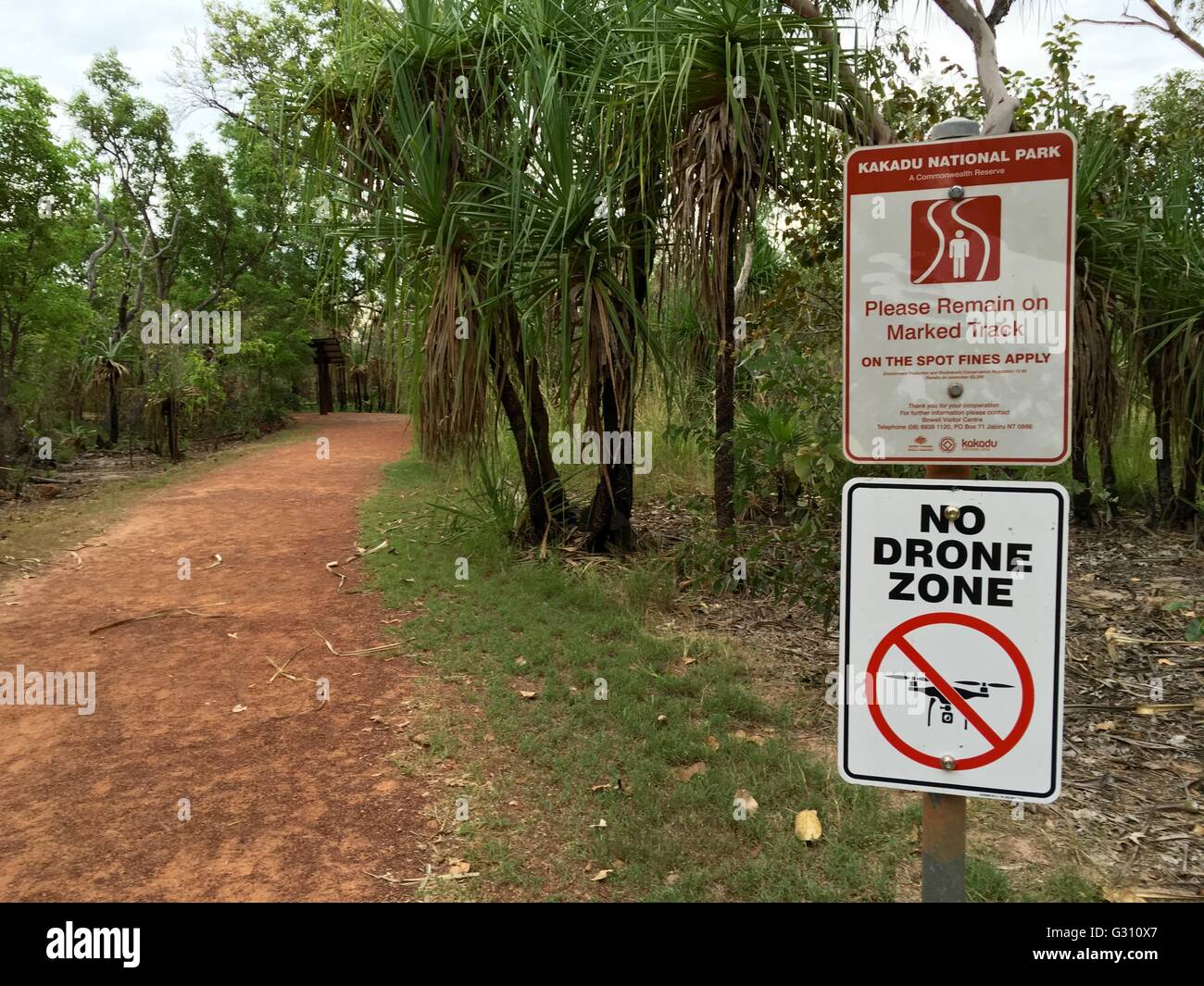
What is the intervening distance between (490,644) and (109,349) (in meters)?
16.5

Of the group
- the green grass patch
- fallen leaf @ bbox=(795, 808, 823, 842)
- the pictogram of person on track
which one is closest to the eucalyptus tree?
the green grass patch

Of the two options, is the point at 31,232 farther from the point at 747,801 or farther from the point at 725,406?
the point at 747,801

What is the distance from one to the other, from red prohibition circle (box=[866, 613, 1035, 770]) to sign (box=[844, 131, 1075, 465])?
1.04ft

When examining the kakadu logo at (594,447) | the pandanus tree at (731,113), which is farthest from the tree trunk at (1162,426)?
the kakadu logo at (594,447)

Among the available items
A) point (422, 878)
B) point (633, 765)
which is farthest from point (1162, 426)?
point (422, 878)

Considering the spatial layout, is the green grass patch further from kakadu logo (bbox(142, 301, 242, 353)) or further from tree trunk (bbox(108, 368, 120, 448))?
tree trunk (bbox(108, 368, 120, 448))

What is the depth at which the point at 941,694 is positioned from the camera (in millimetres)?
1694

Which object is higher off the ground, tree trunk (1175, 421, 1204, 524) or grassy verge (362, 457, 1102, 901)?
tree trunk (1175, 421, 1204, 524)

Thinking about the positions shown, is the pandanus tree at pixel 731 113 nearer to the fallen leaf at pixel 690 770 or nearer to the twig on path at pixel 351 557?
the fallen leaf at pixel 690 770

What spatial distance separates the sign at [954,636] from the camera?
1.64 meters

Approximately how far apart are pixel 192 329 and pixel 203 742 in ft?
58.3

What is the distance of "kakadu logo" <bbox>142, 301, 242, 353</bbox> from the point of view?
1796 centimetres

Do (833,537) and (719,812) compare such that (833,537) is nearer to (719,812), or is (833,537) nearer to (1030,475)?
(1030,475)
